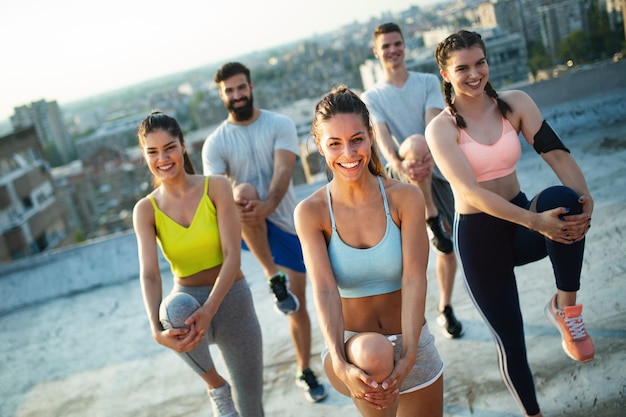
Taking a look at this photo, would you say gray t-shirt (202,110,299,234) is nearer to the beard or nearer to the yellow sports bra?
the beard

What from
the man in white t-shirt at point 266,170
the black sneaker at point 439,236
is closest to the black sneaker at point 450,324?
the black sneaker at point 439,236

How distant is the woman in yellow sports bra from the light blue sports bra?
576mm

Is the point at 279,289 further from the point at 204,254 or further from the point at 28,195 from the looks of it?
the point at 28,195

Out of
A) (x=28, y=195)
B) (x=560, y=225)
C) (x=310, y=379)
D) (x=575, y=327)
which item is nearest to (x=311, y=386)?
(x=310, y=379)

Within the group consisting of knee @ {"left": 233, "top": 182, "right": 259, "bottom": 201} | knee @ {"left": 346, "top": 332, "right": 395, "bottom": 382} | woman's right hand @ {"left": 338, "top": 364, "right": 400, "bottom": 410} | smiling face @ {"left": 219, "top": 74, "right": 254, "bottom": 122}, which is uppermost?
smiling face @ {"left": 219, "top": 74, "right": 254, "bottom": 122}

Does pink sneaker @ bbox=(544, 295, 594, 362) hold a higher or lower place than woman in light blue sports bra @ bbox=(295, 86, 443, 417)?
lower

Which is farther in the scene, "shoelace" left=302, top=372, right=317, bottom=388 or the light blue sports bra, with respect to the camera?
"shoelace" left=302, top=372, right=317, bottom=388

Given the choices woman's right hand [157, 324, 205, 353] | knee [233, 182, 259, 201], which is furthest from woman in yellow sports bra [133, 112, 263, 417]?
knee [233, 182, 259, 201]

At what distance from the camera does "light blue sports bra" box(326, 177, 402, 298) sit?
180 cm

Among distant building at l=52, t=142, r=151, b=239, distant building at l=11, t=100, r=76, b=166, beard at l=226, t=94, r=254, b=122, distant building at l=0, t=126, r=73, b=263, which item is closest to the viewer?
beard at l=226, t=94, r=254, b=122

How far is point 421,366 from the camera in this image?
5.89ft

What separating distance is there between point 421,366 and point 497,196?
64 cm

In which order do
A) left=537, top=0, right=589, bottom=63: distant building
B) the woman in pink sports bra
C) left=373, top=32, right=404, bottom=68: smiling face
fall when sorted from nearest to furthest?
1. the woman in pink sports bra
2. left=373, top=32, right=404, bottom=68: smiling face
3. left=537, top=0, right=589, bottom=63: distant building

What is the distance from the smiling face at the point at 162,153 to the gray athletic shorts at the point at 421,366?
1008 millimetres
